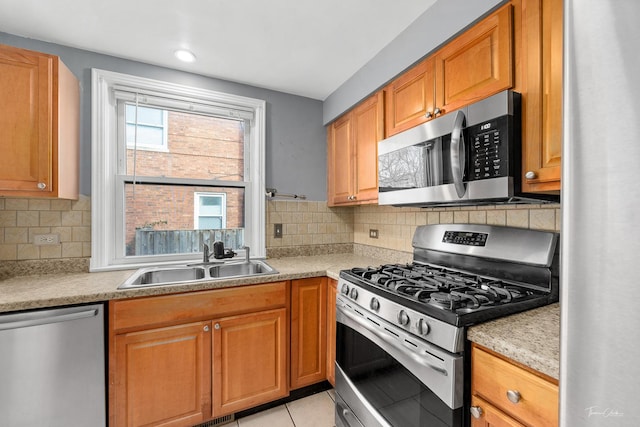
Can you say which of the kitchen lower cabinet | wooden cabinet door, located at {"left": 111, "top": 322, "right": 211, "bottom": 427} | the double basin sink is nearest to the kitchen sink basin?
the double basin sink

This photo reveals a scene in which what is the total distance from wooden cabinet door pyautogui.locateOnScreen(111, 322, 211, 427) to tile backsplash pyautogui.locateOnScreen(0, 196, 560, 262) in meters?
0.85

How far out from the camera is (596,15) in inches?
13.9

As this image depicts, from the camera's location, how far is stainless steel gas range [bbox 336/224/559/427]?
1.00m

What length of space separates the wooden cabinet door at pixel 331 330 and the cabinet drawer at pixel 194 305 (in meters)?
0.31

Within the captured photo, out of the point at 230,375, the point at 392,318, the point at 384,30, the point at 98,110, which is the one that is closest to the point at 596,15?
the point at 392,318

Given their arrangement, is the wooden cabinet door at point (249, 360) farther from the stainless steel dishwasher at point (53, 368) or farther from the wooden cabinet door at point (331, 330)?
the stainless steel dishwasher at point (53, 368)

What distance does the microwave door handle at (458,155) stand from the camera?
1.26 m

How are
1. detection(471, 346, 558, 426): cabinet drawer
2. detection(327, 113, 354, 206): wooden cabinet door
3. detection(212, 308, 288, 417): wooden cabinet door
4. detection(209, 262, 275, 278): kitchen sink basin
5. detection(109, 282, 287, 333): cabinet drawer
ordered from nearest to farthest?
detection(471, 346, 558, 426): cabinet drawer
detection(109, 282, 287, 333): cabinet drawer
detection(212, 308, 288, 417): wooden cabinet door
detection(209, 262, 275, 278): kitchen sink basin
detection(327, 113, 354, 206): wooden cabinet door

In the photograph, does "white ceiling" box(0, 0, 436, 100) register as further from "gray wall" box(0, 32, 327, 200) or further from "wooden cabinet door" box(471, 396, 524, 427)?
"wooden cabinet door" box(471, 396, 524, 427)

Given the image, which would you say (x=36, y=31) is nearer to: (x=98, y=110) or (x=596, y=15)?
(x=98, y=110)

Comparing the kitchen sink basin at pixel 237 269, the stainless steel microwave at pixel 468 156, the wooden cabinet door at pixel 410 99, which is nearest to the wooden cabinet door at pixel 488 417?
the stainless steel microwave at pixel 468 156

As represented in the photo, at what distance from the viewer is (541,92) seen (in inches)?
42.3

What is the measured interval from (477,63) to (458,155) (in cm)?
45

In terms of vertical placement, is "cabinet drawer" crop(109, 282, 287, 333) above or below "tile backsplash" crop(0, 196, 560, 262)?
below
